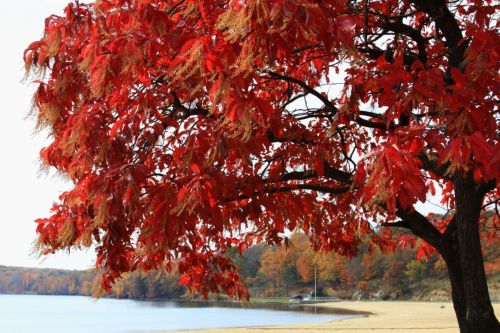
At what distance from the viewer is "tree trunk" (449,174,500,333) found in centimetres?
587

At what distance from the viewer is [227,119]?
136 inches

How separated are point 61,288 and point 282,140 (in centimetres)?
19434

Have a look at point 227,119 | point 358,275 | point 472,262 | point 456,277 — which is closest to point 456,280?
point 456,277

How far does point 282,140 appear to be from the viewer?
553 cm

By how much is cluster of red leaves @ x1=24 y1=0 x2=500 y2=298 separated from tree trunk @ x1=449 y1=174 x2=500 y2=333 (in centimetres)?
108

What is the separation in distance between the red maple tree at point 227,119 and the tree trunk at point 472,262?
15 millimetres

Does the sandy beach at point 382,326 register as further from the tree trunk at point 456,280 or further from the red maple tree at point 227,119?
the red maple tree at point 227,119

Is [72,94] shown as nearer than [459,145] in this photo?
No

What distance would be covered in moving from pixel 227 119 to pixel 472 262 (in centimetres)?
382

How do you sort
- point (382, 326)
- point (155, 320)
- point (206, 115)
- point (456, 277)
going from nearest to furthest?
point (206, 115) → point (456, 277) → point (382, 326) → point (155, 320)

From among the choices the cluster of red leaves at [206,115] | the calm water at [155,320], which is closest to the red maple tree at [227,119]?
the cluster of red leaves at [206,115]

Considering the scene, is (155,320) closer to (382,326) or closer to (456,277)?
(382,326)

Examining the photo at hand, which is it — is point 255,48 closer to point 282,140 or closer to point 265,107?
point 265,107

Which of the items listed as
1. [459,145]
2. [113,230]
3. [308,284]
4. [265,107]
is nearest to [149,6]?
[265,107]
